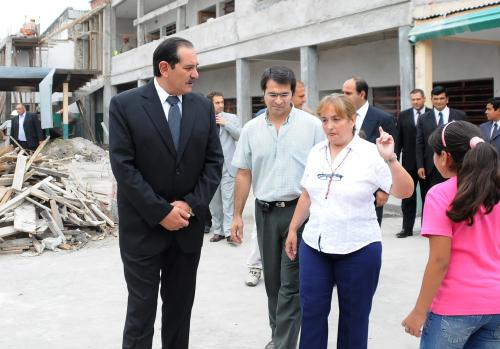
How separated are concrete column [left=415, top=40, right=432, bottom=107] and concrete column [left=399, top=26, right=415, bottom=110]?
0.18 m

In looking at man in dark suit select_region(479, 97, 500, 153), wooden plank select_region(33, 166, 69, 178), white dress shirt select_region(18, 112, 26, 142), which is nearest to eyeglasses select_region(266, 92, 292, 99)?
man in dark suit select_region(479, 97, 500, 153)

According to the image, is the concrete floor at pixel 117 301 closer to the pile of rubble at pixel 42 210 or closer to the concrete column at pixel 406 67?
the pile of rubble at pixel 42 210

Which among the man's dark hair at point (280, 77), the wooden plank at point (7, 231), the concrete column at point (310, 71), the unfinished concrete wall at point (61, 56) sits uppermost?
the unfinished concrete wall at point (61, 56)

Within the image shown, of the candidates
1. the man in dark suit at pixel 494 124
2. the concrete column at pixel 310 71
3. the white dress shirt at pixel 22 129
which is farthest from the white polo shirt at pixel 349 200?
the white dress shirt at pixel 22 129

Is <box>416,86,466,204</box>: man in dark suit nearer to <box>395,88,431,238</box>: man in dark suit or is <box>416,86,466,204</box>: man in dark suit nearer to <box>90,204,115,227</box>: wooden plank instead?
<box>395,88,431,238</box>: man in dark suit

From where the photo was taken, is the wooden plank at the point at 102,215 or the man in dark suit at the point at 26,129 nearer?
the wooden plank at the point at 102,215

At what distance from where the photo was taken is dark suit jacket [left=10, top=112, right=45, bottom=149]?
14250 millimetres

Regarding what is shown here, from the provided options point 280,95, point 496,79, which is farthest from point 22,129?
point 280,95

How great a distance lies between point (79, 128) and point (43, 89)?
9.86m

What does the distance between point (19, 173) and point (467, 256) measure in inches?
304

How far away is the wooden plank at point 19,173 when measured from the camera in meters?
8.85

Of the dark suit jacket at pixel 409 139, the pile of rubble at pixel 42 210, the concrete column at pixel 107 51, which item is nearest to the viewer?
the pile of rubble at pixel 42 210

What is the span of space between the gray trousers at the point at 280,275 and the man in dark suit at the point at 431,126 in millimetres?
4594

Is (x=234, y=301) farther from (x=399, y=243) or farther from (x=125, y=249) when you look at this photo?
(x=399, y=243)
